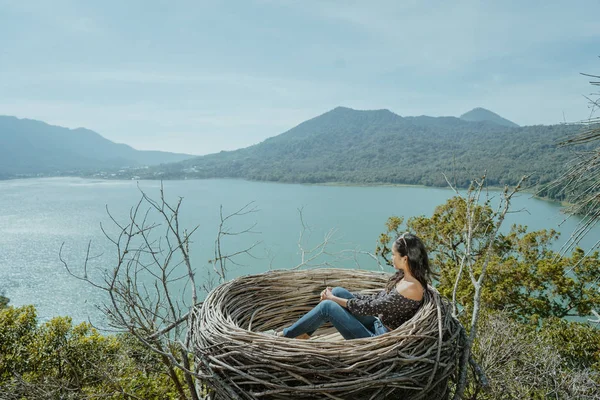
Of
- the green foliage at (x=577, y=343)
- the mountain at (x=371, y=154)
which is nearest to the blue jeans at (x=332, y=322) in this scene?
the green foliage at (x=577, y=343)

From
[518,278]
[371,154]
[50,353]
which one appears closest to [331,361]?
[50,353]

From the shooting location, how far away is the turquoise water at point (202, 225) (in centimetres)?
2289

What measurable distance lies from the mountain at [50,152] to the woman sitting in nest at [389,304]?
123440mm

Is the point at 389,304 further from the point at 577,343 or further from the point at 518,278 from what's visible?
the point at 518,278

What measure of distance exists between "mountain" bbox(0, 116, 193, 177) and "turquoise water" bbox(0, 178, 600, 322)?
56.9 metres

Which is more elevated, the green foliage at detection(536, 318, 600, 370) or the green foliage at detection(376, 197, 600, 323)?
the green foliage at detection(376, 197, 600, 323)

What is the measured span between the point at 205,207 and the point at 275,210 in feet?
33.7

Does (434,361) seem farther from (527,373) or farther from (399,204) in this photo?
(399,204)

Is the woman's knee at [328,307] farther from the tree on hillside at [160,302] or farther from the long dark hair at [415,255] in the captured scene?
the tree on hillside at [160,302]

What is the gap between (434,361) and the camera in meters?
1.48

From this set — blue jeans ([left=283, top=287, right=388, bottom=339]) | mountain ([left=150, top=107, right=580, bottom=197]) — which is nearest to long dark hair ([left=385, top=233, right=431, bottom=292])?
blue jeans ([left=283, top=287, right=388, bottom=339])

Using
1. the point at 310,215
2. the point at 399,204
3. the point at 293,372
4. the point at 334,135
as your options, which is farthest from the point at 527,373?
the point at 334,135

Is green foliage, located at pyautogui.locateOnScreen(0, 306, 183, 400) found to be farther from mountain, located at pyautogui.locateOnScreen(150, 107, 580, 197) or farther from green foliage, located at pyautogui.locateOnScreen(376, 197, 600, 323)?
mountain, located at pyautogui.locateOnScreen(150, 107, 580, 197)

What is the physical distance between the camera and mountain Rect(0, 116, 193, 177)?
12131 cm
